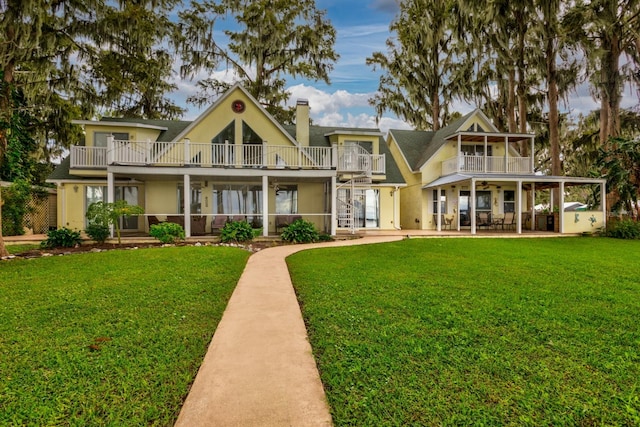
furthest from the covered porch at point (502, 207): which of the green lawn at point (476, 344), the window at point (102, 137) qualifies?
the window at point (102, 137)

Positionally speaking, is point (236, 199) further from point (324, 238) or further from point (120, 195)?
point (120, 195)

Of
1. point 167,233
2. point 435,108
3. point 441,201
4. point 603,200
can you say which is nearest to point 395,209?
point 441,201

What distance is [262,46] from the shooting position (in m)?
22.7

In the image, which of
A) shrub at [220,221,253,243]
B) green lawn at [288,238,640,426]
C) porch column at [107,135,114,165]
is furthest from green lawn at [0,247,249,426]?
porch column at [107,135,114,165]

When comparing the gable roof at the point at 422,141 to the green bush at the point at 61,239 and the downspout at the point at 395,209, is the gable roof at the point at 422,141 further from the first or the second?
the green bush at the point at 61,239

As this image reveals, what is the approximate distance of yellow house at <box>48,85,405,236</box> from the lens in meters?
14.4

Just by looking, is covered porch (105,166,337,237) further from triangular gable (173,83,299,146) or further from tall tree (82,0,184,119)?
tall tree (82,0,184,119)

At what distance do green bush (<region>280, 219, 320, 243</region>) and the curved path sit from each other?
329 inches

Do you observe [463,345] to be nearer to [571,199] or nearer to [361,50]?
[361,50]

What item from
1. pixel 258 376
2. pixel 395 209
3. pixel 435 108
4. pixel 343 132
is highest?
pixel 435 108

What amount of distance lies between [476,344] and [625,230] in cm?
1651

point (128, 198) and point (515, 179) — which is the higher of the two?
point (515, 179)

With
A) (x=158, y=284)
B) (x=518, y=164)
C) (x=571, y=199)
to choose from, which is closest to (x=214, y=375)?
(x=158, y=284)

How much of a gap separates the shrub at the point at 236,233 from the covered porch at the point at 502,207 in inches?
389
